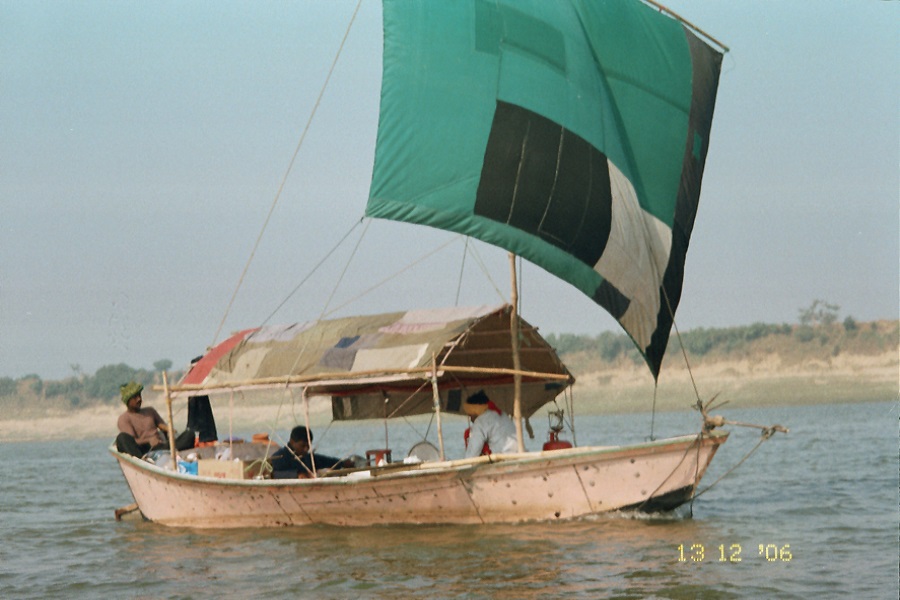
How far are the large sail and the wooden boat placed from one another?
3 cm

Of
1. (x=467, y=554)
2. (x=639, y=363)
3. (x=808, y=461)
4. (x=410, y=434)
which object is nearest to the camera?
(x=467, y=554)

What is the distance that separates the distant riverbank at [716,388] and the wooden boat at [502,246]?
109ft

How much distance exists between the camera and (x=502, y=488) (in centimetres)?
1420

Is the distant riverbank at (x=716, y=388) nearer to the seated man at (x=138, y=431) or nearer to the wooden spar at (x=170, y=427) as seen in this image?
the seated man at (x=138, y=431)

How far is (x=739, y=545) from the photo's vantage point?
1305cm

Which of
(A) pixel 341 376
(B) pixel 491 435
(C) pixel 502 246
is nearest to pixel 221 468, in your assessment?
(A) pixel 341 376

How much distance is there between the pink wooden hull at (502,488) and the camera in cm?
1377

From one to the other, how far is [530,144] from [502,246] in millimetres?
1519

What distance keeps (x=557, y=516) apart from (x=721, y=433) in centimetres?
223

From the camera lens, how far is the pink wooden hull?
1377 centimetres

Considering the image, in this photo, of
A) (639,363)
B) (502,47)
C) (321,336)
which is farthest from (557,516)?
(639,363)

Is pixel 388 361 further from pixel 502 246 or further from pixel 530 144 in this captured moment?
pixel 530 144

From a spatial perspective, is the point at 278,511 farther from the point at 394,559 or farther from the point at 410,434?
the point at 410,434

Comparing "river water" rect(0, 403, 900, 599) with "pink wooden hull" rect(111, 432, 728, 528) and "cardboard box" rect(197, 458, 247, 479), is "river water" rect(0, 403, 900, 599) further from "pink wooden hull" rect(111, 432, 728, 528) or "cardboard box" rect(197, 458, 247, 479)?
"cardboard box" rect(197, 458, 247, 479)
